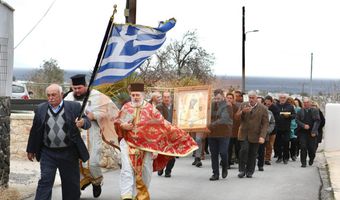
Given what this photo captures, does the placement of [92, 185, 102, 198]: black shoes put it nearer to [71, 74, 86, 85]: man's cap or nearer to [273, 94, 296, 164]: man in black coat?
[71, 74, 86, 85]: man's cap

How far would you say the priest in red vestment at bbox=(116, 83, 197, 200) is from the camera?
987 cm

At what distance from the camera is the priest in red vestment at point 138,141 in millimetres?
9867

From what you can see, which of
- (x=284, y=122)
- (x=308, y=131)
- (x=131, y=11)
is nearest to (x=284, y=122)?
(x=284, y=122)

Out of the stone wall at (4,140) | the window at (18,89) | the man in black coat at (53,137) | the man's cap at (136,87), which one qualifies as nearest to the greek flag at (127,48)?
the man's cap at (136,87)

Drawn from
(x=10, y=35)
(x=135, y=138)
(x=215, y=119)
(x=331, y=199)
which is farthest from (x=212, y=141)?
(x=10, y=35)

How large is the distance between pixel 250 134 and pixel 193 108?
125cm

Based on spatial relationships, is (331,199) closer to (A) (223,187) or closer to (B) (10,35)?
(A) (223,187)

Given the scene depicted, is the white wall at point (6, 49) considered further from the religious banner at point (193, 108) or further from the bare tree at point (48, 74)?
the bare tree at point (48, 74)

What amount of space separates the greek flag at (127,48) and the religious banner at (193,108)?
11.5 feet

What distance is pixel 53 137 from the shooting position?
8.64 metres

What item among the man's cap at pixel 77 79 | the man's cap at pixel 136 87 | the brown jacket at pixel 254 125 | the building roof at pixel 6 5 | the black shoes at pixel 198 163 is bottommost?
the black shoes at pixel 198 163

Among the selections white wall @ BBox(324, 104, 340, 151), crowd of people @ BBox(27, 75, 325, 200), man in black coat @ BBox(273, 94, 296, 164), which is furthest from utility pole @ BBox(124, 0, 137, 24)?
white wall @ BBox(324, 104, 340, 151)

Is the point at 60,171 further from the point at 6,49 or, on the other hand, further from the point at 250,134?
the point at 250,134

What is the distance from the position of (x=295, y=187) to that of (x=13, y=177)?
4857mm
